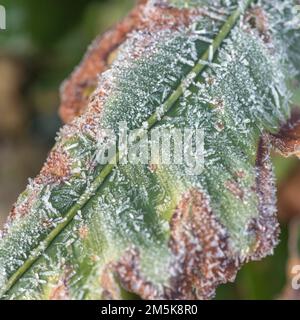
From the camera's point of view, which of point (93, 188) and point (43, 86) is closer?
point (93, 188)

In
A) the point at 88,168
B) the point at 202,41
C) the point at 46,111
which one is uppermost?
the point at 202,41

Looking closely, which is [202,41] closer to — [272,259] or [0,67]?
[272,259]

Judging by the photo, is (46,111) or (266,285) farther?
(46,111)

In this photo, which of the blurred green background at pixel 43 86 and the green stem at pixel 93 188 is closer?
the green stem at pixel 93 188

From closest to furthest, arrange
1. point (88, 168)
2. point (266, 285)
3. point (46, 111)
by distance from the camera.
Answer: point (88, 168) → point (266, 285) → point (46, 111)

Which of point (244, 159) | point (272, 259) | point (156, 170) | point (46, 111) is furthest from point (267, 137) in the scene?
point (46, 111)

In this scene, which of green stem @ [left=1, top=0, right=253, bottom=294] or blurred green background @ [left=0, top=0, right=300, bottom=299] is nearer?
green stem @ [left=1, top=0, right=253, bottom=294]

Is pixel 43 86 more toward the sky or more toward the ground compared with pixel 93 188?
more toward the ground

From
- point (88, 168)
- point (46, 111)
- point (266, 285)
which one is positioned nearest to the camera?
point (88, 168)
